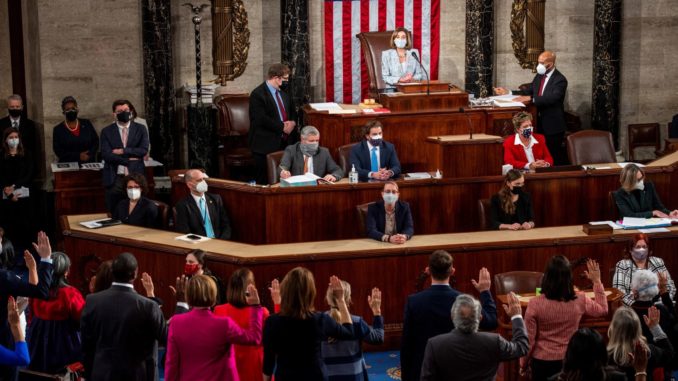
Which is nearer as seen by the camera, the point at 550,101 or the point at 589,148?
the point at 589,148

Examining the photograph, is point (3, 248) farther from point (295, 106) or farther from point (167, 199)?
point (295, 106)

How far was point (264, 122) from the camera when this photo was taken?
44.3 feet

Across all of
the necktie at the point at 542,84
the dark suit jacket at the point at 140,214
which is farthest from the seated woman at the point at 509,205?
the necktie at the point at 542,84

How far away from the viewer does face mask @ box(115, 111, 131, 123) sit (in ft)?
43.5

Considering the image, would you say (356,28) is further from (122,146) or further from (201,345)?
(201,345)

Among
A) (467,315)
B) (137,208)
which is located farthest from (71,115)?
(467,315)

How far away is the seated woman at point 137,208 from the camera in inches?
444

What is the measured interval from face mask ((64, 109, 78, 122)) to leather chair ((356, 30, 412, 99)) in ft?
12.1

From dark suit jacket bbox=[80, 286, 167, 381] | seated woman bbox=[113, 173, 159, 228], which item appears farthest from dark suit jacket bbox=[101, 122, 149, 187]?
dark suit jacket bbox=[80, 286, 167, 381]

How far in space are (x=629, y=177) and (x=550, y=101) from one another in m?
A: 3.15

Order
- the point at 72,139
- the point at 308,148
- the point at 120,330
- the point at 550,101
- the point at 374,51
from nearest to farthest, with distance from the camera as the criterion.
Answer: the point at 120,330
the point at 308,148
the point at 72,139
the point at 550,101
the point at 374,51

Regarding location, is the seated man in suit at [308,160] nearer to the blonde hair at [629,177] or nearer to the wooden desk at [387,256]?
the wooden desk at [387,256]

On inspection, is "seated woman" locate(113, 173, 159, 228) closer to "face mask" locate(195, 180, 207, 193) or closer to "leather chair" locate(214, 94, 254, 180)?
"face mask" locate(195, 180, 207, 193)

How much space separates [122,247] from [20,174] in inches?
131
